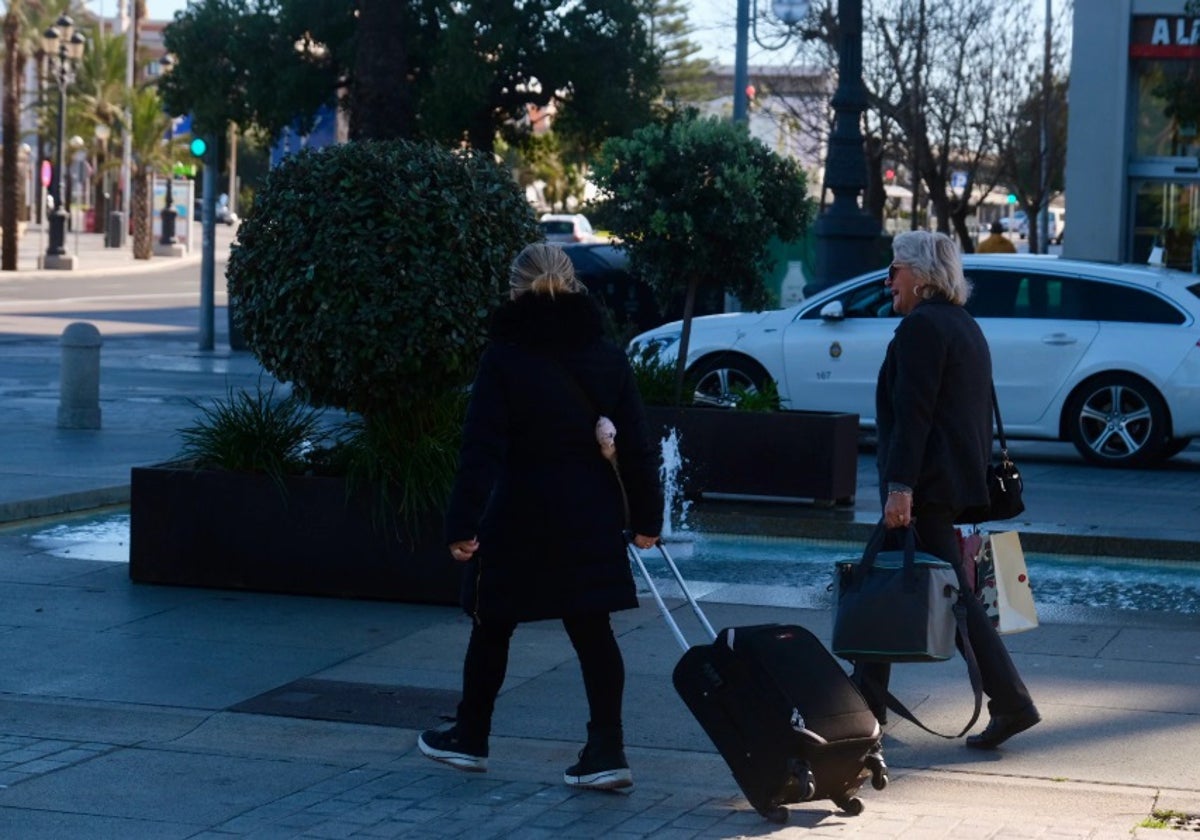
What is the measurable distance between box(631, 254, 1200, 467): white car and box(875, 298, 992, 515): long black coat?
836cm

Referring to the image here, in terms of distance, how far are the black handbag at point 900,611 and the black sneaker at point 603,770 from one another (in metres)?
0.82

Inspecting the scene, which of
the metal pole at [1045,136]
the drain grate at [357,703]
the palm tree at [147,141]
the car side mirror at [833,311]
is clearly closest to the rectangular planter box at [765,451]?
the car side mirror at [833,311]

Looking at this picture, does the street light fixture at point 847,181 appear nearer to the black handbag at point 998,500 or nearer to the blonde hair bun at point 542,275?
the black handbag at point 998,500

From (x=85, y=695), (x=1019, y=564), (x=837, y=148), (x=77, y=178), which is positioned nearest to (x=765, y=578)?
(x=1019, y=564)

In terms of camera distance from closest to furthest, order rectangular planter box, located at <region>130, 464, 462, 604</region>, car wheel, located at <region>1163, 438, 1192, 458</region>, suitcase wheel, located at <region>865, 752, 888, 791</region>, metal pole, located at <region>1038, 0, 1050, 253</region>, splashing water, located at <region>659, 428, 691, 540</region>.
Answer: suitcase wheel, located at <region>865, 752, 888, 791</region>
rectangular planter box, located at <region>130, 464, 462, 604</region>
splashing water, located at <region>659, 428, 691, 540</region>
car wheel, located at <region>1163, 438, 1192, 458</region>
metal pole, located at <region>1038, 0, 1050, 253</region>

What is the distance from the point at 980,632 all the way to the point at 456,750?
5.88 feet

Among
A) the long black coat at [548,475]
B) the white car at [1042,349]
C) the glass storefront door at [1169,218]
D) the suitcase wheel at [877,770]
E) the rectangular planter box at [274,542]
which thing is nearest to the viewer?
the suitcase wheel at [877,770]

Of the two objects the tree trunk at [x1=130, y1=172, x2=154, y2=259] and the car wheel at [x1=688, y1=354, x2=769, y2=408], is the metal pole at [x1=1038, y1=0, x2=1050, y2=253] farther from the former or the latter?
the tree trunk at [x1=130, y1=172, x2=154, y2=259]

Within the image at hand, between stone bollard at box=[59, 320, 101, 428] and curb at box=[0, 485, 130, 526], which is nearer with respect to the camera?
curb at box=[0, 485, 130, 526]

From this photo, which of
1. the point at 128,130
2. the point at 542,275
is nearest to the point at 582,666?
the point at 542,275

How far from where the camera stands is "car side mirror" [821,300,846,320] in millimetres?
16047

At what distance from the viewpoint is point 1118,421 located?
Result: 15.5 metres

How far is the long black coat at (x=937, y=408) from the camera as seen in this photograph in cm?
657

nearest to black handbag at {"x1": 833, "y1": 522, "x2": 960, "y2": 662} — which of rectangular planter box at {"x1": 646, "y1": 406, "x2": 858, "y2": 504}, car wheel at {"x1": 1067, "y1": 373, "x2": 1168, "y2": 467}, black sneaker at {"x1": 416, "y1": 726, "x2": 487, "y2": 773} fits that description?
black sneaker at {"x1": 416, "y1": 726, "x2": 487, "y2": 773}
